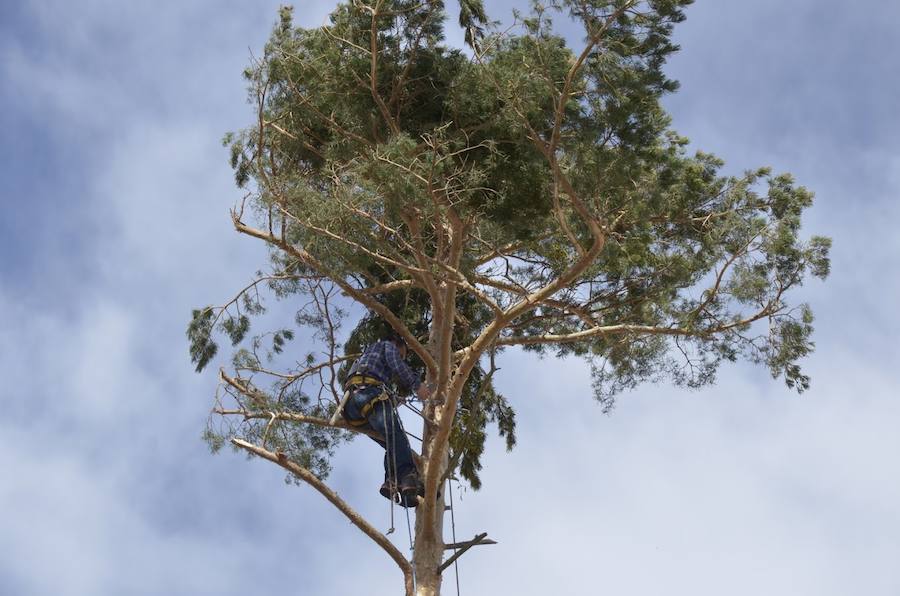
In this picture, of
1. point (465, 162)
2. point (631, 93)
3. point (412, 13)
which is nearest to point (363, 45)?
point (412, 13)

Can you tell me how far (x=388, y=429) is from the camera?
26.0 feet

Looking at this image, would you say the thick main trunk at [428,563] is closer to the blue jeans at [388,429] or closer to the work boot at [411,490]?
the work boot at [411,490]

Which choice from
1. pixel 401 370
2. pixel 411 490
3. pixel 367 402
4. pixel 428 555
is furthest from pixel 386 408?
pixel 428 555

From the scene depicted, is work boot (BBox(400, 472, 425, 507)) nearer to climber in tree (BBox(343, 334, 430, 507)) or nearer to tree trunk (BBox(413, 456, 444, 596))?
climber in tree (BBox(343, 334, 430, 507))

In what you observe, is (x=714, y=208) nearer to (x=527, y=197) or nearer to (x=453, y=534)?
(x=527, y=197)

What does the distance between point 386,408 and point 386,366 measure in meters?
0.35

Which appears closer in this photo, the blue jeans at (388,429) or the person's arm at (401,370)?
the blue jeans at (388,429)

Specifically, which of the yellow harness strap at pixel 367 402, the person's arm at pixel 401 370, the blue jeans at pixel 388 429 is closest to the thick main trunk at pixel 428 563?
the blue jeans at pixel 388 429

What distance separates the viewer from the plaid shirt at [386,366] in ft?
26.5

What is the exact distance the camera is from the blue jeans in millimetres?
7918

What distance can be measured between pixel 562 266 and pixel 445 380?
1.93 metres

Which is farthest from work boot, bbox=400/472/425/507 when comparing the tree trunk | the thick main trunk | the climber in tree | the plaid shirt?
the plaid shirt

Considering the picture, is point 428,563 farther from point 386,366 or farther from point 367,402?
point 386,366

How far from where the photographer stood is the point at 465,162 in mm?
7969
